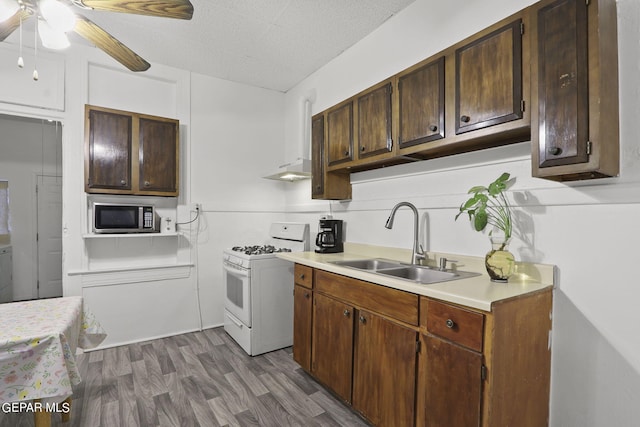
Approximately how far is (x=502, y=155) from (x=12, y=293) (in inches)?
214

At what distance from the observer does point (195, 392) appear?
2264mm

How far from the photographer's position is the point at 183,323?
3410mm

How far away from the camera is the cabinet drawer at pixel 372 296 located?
157 centimetres

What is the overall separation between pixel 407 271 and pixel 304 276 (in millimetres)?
781

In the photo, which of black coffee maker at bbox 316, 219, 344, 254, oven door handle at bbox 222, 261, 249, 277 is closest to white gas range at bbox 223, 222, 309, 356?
oven door handle at bbox 222, 261, 249, 277

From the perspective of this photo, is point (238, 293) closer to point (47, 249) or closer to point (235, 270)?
point (235, 270)

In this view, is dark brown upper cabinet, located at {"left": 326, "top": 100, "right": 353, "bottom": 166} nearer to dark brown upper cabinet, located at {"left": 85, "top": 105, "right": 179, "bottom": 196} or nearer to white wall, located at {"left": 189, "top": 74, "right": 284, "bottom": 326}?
white wall, located at {"left": 189, "top": 74, "right": 284, "bottom": 326}

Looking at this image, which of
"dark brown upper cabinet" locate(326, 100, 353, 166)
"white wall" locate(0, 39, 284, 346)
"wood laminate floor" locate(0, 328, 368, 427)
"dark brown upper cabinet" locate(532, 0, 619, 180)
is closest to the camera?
"dark brown upper cabinet" locate(532, 0, 619, 180)

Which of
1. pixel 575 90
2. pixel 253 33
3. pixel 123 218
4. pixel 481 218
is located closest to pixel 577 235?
pixel 481 218

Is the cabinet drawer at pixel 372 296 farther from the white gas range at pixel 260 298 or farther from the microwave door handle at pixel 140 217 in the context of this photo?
the microwave door handle at pixel 140 217

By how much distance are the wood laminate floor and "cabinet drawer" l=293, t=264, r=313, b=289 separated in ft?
2.42

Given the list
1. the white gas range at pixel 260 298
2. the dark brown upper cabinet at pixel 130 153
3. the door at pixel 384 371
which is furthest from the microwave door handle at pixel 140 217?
the door at pixel 384 371

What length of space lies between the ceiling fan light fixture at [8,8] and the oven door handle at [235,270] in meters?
2.16

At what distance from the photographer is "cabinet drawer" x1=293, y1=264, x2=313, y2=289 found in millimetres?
2371
